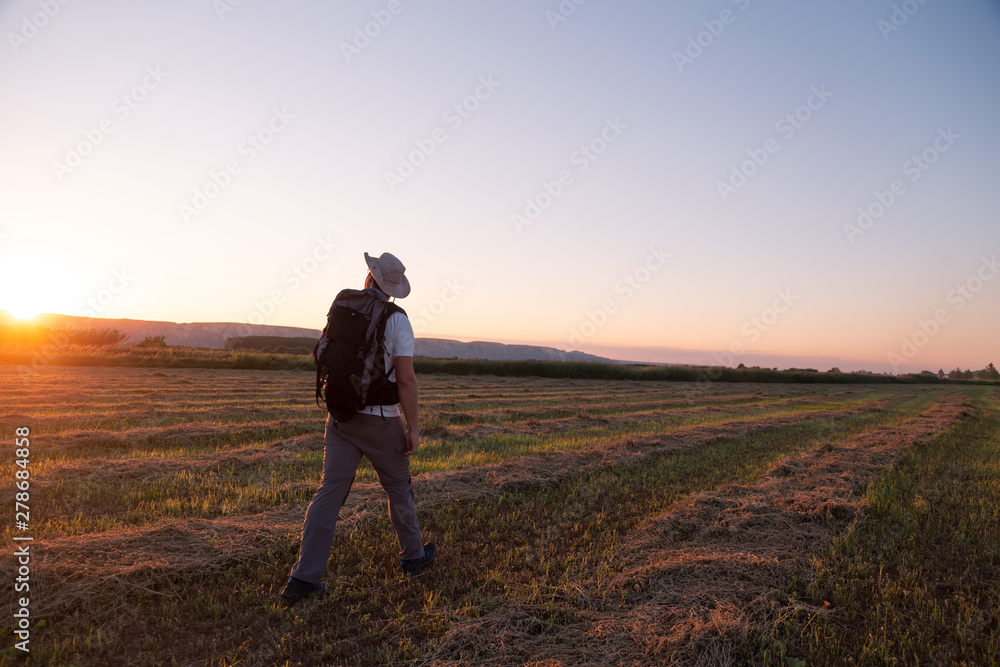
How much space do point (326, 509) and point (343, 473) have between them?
0.98ft

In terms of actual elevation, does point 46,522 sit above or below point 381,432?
below

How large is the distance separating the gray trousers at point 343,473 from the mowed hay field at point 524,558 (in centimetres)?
36

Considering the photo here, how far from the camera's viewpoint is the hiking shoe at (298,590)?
148 inches

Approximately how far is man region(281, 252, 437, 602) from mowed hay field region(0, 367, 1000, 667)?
303mm

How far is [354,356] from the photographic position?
149 inches

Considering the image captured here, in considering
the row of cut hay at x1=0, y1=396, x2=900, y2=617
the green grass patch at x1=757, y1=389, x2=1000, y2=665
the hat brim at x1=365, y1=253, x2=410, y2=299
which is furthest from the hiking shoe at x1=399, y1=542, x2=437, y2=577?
the green grass patch at x1=757, y1=389, x2=1000, y2=665

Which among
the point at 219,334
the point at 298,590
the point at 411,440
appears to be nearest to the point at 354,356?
the point at 411,440

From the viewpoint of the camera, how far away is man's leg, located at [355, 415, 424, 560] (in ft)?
12.9

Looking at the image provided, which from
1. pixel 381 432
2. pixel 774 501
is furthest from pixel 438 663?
pixel 774 501

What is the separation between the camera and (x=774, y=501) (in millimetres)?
6488

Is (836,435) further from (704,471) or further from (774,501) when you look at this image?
(774,501)

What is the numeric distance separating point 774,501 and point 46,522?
28.5ft

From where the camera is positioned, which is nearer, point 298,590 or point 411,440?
point 298,590

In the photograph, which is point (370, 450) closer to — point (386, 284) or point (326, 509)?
point (326, 509)
